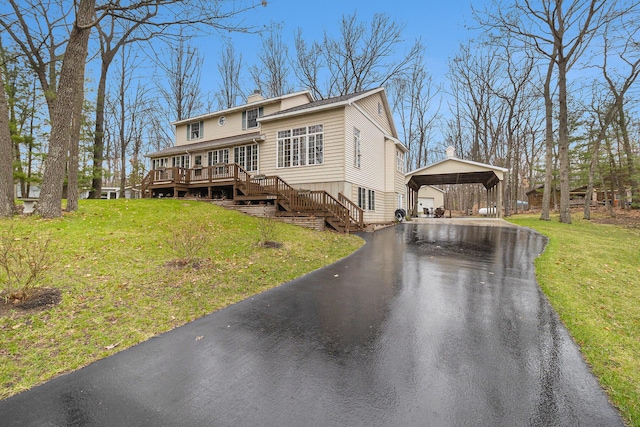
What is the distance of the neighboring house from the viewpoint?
1443cm

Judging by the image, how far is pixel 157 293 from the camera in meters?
4.60

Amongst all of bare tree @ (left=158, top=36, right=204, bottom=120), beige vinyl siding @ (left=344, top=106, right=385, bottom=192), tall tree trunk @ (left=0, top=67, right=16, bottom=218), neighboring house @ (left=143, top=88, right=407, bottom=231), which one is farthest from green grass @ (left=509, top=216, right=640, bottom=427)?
bare tree @ (left=158, top=36, right=204, bottom=120)

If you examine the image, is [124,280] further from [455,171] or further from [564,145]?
[564,145]

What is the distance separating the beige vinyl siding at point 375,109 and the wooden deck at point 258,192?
690 centimetres

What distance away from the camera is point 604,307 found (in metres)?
4.36

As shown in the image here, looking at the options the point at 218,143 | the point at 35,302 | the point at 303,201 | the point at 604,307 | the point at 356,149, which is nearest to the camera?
the point at 35,302

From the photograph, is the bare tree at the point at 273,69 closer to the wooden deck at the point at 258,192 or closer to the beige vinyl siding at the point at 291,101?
the beige vinyl siding at the point at 291,101

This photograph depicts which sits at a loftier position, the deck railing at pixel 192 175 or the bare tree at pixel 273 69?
the bare tree at pixel 273 69

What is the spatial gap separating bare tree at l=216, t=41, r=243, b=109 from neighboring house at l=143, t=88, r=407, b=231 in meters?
9.82

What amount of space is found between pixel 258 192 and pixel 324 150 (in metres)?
4.14

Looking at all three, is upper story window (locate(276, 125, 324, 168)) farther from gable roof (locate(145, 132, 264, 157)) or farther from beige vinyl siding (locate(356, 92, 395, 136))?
beige vinyl siding (locate(356, 92, 395, 136))

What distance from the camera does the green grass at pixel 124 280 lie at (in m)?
3.02

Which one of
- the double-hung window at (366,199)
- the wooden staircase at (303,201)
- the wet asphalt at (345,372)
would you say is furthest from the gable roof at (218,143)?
the wet asphalt at (345,372)

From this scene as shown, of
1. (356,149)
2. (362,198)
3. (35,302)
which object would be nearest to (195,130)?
(356,149)
